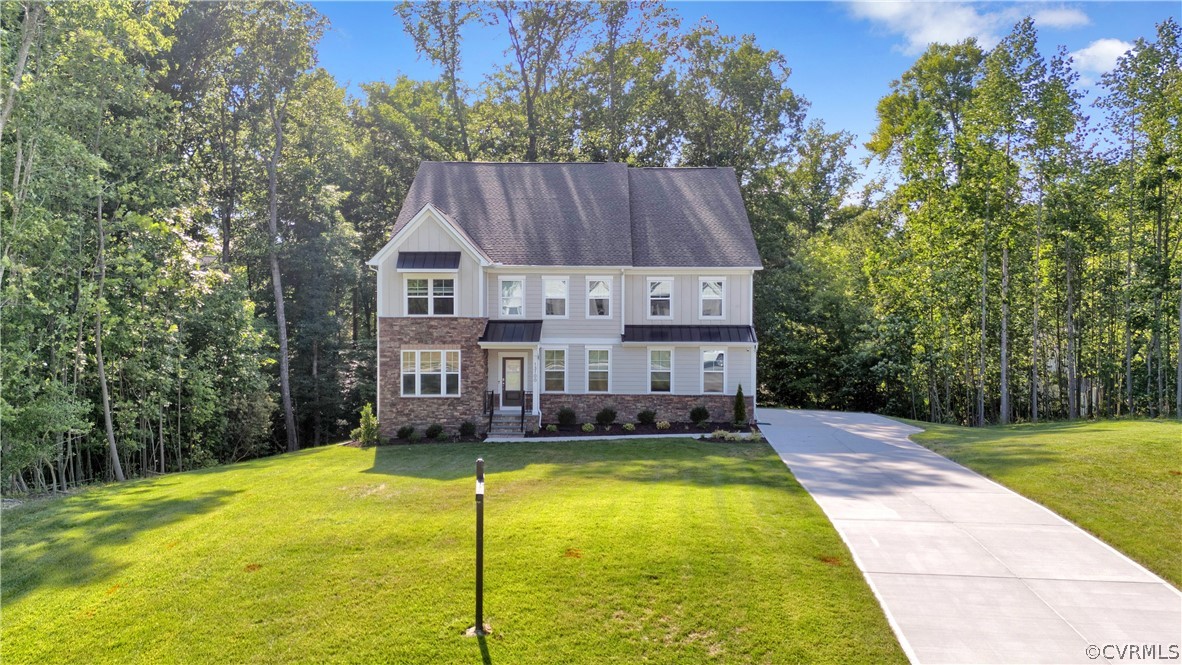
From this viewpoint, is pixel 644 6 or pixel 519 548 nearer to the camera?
pixel 519 548

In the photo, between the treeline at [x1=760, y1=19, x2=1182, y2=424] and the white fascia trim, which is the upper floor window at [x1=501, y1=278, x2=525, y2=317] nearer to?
the white fascia trim

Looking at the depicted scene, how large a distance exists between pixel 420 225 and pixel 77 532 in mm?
12140

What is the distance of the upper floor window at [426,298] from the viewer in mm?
19578

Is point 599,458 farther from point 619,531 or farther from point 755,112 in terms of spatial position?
point 755,112

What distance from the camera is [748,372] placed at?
20578mm

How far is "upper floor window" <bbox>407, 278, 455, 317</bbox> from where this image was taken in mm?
19578

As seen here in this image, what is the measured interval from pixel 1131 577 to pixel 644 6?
31107mm

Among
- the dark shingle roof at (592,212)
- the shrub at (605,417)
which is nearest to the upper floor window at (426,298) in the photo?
the dark shingle roof at (592,212)

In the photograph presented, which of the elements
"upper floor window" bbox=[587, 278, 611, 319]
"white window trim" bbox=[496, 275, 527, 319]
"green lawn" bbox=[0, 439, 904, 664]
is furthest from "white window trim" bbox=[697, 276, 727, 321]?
"green lawn" bbox=[0, 439, 904, 664]

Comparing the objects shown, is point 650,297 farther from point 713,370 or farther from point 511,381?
point 511,381

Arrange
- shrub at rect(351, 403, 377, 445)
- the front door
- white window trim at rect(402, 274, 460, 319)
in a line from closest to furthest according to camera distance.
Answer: shrub at rect(351, 403, 377, 445)
white window trim at rect(402, 274, 460, 319)
the front door

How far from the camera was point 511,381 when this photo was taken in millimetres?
20828

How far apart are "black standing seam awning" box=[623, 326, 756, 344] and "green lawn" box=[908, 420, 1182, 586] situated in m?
6.22

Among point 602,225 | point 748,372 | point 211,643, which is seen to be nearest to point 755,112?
point 602,225
